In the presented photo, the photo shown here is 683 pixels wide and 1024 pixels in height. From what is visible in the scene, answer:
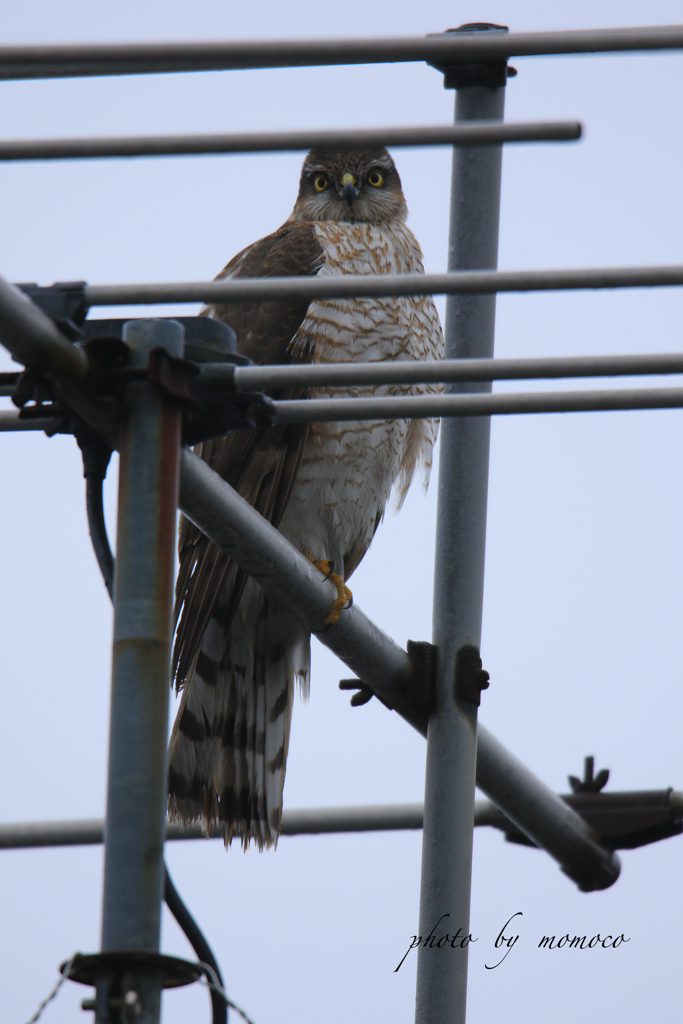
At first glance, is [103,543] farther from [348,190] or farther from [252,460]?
[348,190]

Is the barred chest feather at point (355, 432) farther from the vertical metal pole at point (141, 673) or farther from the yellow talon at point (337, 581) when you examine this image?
the vertical metal pole at point (141, 673)

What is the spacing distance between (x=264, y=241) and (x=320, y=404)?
3213 mm

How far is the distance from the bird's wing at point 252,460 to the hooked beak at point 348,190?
0.72m

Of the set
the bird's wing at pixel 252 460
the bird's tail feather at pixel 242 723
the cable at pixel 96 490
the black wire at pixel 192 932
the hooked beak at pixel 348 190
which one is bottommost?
the black wire at pixel 192 932

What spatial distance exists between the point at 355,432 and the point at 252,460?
1.44 feet

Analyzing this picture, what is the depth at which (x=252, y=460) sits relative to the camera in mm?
4301

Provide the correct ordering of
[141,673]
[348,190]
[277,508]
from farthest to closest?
[348,190], [277,508], [141,673]

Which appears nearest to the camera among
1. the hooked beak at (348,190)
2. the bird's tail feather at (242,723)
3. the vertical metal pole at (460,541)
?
the vertical metal pole at (460,541)

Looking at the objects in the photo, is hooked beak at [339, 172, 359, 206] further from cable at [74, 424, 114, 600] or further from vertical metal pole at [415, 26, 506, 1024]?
cable at [74, 424, 114, 600]

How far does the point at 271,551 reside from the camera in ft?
6.97

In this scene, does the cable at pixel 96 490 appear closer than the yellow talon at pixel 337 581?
Yes

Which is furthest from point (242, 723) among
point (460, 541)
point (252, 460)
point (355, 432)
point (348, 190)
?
point (348, 190)

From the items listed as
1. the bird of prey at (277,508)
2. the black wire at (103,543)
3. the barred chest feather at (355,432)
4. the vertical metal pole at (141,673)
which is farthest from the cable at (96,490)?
the barred chest feather at (355,432)

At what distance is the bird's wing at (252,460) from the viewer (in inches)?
157
